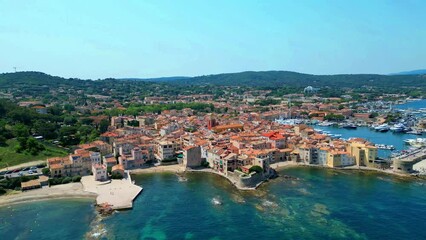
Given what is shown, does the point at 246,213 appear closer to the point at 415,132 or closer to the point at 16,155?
the point at 16,155

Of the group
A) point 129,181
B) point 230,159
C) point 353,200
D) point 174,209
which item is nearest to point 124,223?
point 174,209

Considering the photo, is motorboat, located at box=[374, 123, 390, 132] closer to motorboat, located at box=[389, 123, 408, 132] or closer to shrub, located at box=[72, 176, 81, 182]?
motorboat, located at box=[389, 123, 408, 132]

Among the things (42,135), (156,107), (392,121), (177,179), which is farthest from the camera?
(156,107)

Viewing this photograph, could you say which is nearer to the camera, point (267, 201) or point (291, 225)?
point (291, 225)

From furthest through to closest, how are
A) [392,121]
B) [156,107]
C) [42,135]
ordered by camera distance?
[156,107] → [392,121] → [42,135]

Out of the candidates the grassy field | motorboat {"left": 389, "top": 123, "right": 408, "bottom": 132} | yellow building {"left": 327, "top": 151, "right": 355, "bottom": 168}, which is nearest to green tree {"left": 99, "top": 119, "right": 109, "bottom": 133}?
the grassy field

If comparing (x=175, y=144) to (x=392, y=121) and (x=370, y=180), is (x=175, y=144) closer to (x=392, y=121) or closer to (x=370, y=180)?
(x=370, y=180)
